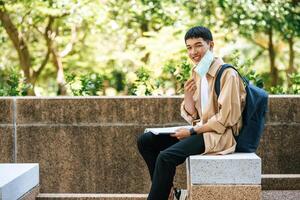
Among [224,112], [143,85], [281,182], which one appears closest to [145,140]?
[224,112]

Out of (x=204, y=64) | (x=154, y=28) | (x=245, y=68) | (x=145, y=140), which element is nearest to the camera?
(x=204, y=64)

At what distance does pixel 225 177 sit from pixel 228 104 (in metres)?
0.60

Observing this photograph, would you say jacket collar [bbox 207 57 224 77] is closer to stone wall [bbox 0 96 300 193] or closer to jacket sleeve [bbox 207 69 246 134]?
jacket sleeve [bbox 207 69 246 134]

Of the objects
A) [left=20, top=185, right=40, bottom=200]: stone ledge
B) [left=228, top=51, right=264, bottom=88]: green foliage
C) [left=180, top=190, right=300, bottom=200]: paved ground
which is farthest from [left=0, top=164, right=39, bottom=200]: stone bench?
[left=228, top=51, right=264, bottom=88]: green foliage

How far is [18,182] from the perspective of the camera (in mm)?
5781

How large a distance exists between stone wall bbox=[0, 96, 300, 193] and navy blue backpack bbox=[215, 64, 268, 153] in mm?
2207

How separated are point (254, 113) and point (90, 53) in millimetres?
Answer: 19792

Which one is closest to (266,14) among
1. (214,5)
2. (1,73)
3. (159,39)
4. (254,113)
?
(214,5)

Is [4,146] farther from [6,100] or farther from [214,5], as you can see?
[214,5]

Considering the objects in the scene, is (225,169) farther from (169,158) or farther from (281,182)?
(281,182)

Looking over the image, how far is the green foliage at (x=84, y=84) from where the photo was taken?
28.9ft

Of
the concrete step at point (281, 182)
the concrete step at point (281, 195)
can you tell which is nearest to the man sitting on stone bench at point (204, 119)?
the concrete step at point (281, 195)

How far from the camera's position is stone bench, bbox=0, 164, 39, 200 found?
5.41 metres

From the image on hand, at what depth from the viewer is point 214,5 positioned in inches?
553
